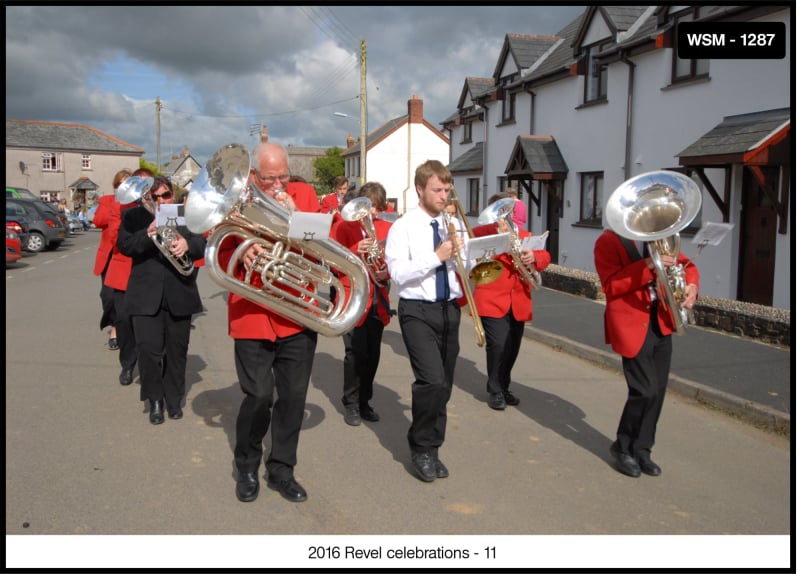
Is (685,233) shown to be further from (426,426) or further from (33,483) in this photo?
(33,483)

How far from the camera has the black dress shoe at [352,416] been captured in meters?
5.43

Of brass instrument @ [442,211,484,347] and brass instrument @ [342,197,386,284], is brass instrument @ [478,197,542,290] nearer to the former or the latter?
brass instrument @ [342,197,386,284]

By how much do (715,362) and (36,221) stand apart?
2287 cm

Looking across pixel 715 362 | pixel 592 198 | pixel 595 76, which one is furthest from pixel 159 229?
pixel 595 76

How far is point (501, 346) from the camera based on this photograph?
5.91m

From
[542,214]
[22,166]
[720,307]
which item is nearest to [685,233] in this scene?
[720,307]

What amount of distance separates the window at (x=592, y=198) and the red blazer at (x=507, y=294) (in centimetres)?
1074

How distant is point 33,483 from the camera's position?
4.09 meters

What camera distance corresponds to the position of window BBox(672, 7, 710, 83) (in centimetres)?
1221

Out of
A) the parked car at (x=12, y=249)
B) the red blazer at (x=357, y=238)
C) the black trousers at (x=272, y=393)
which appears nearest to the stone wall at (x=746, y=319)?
the red blazer at (x=357, y=238)

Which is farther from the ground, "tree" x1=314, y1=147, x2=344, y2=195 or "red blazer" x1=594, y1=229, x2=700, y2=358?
"tree" x1=314, y1=147, x2=344, y2=195

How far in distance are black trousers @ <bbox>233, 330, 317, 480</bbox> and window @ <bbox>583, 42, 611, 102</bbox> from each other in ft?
44.4

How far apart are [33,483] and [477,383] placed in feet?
13.4

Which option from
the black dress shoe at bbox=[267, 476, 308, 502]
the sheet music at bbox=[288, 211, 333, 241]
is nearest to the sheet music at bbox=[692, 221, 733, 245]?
the sheet music at bbox=[288, 211, 333, 241]
